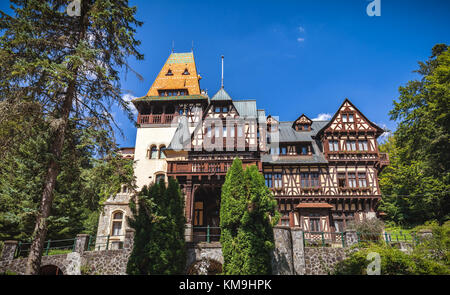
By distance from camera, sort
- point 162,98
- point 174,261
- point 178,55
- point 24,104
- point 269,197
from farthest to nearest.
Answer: point 178,55 < point 162,98 < point 269,197 < point 174,261 < point 24,104

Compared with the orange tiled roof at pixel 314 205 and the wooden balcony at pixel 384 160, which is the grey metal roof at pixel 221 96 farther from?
the wooden balcony at pixel 384 160

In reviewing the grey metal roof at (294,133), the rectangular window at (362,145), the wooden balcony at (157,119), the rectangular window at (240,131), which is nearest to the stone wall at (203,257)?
the rectangular window at (240,131)

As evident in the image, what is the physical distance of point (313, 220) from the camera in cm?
2309

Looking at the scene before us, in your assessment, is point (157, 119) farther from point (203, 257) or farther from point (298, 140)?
point (203, 257)

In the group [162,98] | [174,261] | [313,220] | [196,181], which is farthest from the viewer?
[162,98]

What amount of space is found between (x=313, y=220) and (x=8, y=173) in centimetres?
2085

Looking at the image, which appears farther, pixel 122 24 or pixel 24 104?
pixel 122 24

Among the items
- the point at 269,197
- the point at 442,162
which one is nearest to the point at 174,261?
the point at 269,197

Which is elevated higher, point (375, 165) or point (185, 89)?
point (185, 89)

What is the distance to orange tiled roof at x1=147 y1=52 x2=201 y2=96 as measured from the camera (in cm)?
2867

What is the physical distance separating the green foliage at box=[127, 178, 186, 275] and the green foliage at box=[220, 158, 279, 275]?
2345 millimetres

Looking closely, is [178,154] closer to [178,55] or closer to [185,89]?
[185,89]
